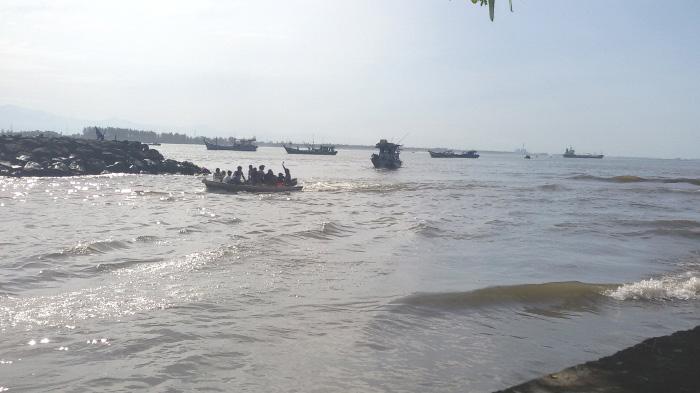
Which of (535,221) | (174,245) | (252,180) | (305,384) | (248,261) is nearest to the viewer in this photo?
(305,384)

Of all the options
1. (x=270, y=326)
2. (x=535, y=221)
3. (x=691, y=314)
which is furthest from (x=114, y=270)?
(x=535, y=221)

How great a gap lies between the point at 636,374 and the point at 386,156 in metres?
62.2

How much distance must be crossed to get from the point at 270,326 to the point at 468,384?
3.07 metres

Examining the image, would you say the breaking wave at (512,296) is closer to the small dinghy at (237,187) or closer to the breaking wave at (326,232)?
the breaking wave at (326,232)

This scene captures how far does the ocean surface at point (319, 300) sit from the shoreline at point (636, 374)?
124cm

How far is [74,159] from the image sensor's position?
42.4 m

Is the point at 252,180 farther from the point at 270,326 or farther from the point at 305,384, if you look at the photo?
the point at 305,384

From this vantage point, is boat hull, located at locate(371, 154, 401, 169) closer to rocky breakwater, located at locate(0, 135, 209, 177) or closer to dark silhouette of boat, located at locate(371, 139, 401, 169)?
dark silhouette of boat, located at locate(371, 139, 401, 169)

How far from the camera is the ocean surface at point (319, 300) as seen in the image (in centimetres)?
591

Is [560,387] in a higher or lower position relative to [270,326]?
higher

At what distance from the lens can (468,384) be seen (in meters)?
5.60

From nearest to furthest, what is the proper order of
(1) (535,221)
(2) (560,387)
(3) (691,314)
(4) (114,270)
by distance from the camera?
(2) (560,387), (3) (691,314), (4) (114,270), (1) (535,221)

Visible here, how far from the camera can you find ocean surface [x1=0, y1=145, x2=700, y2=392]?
5910 millimetres

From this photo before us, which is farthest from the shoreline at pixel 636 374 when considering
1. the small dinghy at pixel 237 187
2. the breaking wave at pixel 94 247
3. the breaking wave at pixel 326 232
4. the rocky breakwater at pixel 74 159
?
the rocky breakwater at pixel 74 159
